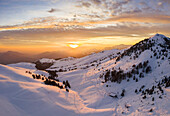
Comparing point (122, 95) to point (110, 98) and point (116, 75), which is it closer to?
point (110, 98)

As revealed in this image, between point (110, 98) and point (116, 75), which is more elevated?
point (116, 75)

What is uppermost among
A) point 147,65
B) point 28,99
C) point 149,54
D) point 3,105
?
point 149,54

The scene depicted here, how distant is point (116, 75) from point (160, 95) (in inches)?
238

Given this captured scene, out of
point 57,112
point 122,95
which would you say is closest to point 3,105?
point 57,112

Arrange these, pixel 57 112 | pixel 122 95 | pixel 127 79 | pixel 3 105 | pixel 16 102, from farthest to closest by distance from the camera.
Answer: pixel 127 79
pixel 122 95
pixel 57 112
pixel 16 102
pixel 3 105

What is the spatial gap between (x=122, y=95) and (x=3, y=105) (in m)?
8.91

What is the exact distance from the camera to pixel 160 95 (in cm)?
684

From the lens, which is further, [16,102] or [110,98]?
[110,98]

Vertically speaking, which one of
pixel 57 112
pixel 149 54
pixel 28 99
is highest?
pixel 149 54

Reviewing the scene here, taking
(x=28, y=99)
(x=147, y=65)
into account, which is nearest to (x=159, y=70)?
(x=147, y=65)

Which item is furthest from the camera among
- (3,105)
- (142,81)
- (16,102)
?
(142,81)

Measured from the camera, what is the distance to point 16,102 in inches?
214

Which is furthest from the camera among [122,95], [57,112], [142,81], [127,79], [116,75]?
[116,75]

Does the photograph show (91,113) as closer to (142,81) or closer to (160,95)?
(160,95)
